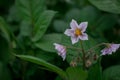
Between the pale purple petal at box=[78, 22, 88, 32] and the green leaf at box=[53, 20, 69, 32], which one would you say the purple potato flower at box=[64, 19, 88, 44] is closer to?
the pale purple petal at box=[78, 22, 88, 32]

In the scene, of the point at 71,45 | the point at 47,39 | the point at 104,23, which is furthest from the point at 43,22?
the point at 104,23

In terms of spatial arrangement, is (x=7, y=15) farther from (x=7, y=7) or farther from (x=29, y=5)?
(x=29, y=5)

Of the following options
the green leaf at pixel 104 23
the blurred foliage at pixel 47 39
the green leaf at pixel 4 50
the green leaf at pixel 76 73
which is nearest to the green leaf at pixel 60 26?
the blurred foliage at pixel 47 39

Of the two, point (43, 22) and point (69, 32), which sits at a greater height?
point (69, 32)

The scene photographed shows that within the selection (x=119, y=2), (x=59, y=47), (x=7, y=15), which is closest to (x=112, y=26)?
(x=119, y=2)

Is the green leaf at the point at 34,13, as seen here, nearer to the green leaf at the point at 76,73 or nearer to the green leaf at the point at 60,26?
the green leaf at the point at 60,26

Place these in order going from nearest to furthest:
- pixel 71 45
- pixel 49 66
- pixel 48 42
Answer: pixel 49 66 < pixel 71 45 < pixel 48 42

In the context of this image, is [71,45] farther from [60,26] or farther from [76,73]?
[60,26]

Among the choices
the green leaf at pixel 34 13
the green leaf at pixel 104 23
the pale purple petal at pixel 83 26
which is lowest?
the green leaf at pixel 104 23
